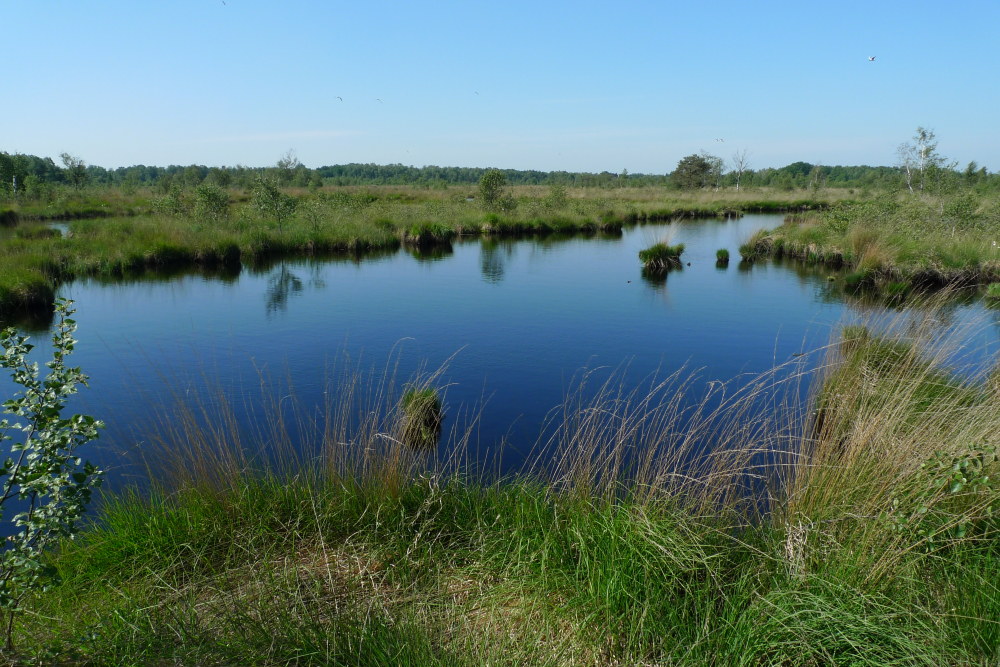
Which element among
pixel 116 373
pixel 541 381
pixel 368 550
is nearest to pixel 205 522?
pixel 368 550

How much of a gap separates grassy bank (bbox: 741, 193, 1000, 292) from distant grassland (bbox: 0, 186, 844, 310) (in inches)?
451

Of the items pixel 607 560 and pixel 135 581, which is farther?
pixel 135 581

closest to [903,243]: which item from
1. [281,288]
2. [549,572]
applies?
[281,288]

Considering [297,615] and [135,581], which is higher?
[297,615]

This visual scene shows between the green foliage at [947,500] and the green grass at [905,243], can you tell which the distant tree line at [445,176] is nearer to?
the green grass at [905,243]

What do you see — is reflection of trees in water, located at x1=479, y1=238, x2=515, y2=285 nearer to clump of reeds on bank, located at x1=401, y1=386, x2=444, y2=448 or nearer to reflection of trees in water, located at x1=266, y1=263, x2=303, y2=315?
reflection of trees in water, located at x1=266, y1=263, x2=303, y2=315

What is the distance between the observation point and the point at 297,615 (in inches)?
88.9

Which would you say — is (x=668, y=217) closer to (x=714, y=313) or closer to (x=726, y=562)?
(x=714, y=313)

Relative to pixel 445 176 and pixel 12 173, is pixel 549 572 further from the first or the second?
pixel 445 176

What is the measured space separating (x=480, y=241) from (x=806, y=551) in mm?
22555

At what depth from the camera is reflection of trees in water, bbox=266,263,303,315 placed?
12016 mm

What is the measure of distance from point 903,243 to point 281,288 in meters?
15.2

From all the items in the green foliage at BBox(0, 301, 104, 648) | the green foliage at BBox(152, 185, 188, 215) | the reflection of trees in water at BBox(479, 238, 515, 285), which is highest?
the green foliage at BBox(152, 185, 188, 215)

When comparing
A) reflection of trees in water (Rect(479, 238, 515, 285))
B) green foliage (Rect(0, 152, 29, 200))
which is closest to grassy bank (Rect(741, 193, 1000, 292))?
reflection of trees in water (Rect(479, 238, 515, 285))
